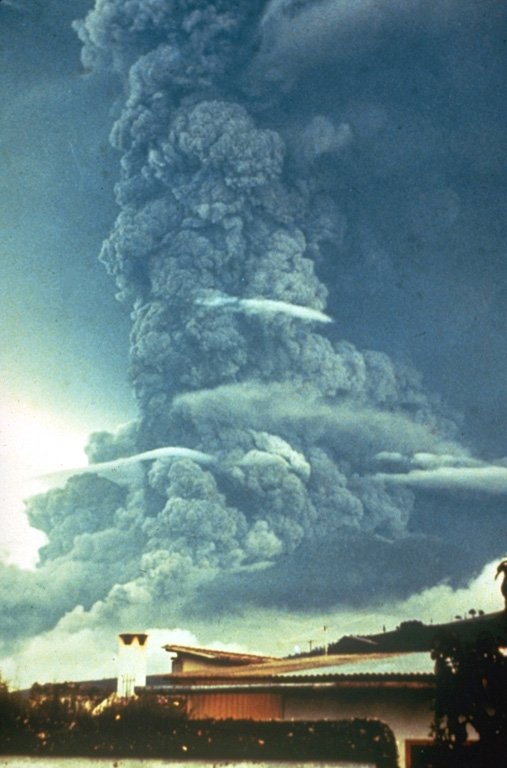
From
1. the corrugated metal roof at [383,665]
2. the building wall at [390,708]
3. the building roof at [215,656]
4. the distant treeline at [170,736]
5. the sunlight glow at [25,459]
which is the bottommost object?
the distant treeline at [170,736]

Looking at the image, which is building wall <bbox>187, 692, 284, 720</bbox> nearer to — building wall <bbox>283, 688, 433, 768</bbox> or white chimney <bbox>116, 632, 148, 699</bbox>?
building wall <bbox>283, 688, 433, 768</bbox>

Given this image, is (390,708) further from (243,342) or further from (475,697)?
(243,342)

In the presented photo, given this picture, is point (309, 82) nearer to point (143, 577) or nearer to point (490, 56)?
point (490, 56)

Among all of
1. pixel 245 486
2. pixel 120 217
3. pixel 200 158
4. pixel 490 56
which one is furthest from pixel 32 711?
pixel 490 56

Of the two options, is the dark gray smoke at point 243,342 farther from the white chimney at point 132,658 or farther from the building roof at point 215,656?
the white chimney at point 132,658

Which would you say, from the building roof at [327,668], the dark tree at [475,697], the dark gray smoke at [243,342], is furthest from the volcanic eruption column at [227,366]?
the dark tree at [475,697]

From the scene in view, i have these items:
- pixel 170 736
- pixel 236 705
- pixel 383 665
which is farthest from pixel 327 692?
pixel 170 736
